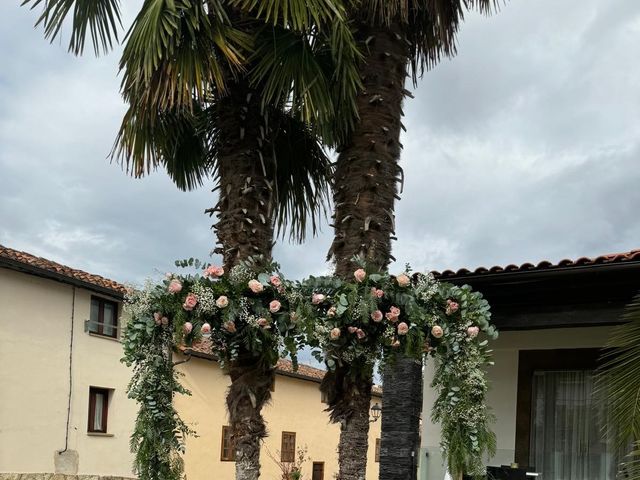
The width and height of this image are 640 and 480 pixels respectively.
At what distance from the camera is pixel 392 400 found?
25.6 feet

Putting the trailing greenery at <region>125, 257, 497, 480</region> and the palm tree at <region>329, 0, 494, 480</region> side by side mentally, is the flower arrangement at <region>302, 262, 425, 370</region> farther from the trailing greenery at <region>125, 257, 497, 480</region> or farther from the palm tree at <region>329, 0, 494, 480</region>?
the palm tree at <region>329, 0, 494, 480</region>

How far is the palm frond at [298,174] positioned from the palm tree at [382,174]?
967 mm

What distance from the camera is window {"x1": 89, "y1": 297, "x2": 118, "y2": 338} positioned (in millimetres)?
19531

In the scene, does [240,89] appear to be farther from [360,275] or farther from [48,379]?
[48,379]

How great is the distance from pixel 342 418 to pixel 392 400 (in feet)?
4.44

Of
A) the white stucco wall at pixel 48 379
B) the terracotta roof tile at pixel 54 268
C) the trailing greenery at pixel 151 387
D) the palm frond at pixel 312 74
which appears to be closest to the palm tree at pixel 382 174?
the palm frond at pixel 312 74

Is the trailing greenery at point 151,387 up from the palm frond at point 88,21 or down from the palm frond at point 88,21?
down

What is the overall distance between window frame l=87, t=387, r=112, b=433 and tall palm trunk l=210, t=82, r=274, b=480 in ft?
45.4

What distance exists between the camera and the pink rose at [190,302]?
612 cm

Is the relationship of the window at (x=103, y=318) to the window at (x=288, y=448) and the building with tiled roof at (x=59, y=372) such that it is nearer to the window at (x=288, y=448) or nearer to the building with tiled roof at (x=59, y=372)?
the building with tiled roof at (x=59, y=372)

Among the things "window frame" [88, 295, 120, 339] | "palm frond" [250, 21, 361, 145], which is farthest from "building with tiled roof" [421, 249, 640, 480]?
"window frame" [88, 295, 120, 339]

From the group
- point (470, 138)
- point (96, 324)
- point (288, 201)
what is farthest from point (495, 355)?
point (96, 324)

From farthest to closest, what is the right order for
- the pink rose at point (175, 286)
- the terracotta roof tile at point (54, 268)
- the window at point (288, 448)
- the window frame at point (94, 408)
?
the window at point (288, 448), the window frame at point (94, 408), the terracotta roof tile at point (54, 268), the pink rose at point (175, 286)

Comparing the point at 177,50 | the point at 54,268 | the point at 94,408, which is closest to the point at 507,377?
the point at 177,50
